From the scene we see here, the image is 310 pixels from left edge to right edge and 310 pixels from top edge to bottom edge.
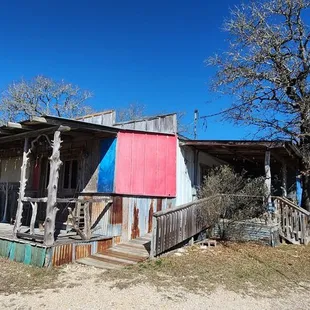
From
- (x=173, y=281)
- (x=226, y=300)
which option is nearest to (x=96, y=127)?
(x=173, y=281)

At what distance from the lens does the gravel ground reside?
4699 millimetres

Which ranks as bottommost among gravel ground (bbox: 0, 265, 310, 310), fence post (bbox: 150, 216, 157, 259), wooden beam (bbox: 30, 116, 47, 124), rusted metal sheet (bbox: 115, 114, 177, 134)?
gravel ground (bbox: 0, 265, 310, 310)

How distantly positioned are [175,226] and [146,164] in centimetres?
234

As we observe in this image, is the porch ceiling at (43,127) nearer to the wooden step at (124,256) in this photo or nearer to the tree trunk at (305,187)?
the wooden step at (124,256)

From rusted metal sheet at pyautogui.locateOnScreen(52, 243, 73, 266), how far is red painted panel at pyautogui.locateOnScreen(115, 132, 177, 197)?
7.22 feet

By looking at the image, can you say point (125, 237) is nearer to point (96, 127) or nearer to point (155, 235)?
point (155, 235)

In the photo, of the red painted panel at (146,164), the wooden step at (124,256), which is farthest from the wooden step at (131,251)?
the red painted panel at (146,164)

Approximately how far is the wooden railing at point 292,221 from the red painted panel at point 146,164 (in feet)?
11.2

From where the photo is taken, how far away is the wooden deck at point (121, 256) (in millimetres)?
7008

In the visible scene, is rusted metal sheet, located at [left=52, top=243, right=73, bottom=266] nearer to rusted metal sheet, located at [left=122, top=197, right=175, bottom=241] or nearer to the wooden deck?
the wooden deck

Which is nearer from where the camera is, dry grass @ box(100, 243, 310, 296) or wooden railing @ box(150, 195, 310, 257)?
dry grass @ box(100, 243, 310, 296)

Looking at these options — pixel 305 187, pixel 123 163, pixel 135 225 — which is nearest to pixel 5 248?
pixel 135 225

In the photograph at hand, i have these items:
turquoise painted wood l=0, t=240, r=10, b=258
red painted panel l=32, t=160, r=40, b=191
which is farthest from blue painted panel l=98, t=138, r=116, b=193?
red painted panel l=32, t=160, r=40, b=191

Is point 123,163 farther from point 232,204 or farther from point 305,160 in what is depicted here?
point 305,160
